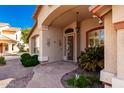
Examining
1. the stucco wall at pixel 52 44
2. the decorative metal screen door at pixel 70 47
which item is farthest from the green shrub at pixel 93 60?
the decorative metal screen door at pixel 70 47

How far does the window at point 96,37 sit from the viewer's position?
1258 cm

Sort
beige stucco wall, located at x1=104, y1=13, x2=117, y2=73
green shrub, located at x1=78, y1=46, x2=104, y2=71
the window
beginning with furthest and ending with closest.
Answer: the window
green shrub, located at x1=78, y1=46, x2=104, y2=71
beige stucco wall, located at x1=104, y1=13, x2=117, y2=73

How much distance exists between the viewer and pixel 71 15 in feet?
41.1

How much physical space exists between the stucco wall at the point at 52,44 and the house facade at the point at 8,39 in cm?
2078

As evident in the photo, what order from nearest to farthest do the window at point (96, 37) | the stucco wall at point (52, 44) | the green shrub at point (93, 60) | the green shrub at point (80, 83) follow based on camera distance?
the green shrub at point (80, 83), the green shrub at point (93, 60), the window at point (96, 37), the stucco wall at point (52, 44)

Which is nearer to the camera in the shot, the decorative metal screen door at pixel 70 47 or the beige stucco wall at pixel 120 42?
the beige stucco wall at pixel 120 42

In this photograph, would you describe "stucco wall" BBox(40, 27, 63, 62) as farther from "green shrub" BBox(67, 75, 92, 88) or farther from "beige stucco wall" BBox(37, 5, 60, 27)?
"green shrub" BBox(67, 75, 92, 88)

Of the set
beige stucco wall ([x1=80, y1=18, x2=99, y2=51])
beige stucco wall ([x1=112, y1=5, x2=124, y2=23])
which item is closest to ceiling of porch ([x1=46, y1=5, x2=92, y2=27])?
beige stucco wall ([x1=80, y1=18, x2=99, y2=51])

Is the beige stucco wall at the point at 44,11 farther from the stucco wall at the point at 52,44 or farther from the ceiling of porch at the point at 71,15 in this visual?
the stucco wall at the point at 52,44

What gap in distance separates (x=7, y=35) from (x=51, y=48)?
2593 centimetres

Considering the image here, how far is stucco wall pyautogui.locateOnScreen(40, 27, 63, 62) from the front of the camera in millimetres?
13930

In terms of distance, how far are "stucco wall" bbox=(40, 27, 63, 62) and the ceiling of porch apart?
77 centimetres
